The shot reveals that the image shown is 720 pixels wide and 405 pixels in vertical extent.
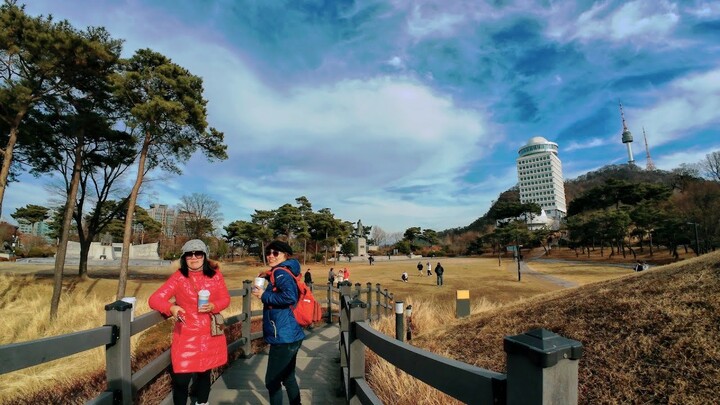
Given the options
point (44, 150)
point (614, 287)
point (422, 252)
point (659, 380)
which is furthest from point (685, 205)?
point (44, 150)

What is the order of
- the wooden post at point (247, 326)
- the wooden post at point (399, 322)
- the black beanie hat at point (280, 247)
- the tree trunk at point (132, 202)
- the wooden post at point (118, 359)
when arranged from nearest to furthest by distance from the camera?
the wooden post at point (118, 359) → the black beanie hat at point (280, 247) → the wooden post at point (247, 326) → the wooden post at point (399, 322) → the tree trunk at point (132, 202)

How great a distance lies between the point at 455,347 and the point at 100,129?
1829cm

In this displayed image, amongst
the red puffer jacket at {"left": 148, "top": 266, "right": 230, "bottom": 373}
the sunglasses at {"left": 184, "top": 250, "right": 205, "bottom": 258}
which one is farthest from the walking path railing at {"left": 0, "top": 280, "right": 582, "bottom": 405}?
the sunglasses at {"left": 184, "top": 250, "right": 205, "bottom": 258}

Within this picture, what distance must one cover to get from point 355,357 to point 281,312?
858 mm

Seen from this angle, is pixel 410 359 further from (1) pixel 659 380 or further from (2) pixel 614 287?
(2) pixel 614 287

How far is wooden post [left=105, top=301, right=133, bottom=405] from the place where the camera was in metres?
2.40

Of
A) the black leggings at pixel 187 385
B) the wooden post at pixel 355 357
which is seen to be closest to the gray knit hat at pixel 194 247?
the black leggings at pixel 187 385

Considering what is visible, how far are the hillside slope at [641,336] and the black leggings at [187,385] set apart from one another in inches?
133

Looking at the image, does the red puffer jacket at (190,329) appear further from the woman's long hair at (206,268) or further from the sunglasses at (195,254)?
the sunglasses at (195,254)

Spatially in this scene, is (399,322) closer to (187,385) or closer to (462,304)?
(187,385)

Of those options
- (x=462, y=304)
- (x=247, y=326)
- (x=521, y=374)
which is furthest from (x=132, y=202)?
(x=521, y=374)

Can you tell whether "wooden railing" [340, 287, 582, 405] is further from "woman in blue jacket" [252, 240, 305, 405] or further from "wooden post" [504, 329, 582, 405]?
"woman in blue jacket" [252, 240, 305, 405]

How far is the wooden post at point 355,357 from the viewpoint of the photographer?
105 inches

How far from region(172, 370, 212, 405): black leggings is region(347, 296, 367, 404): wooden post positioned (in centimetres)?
125
